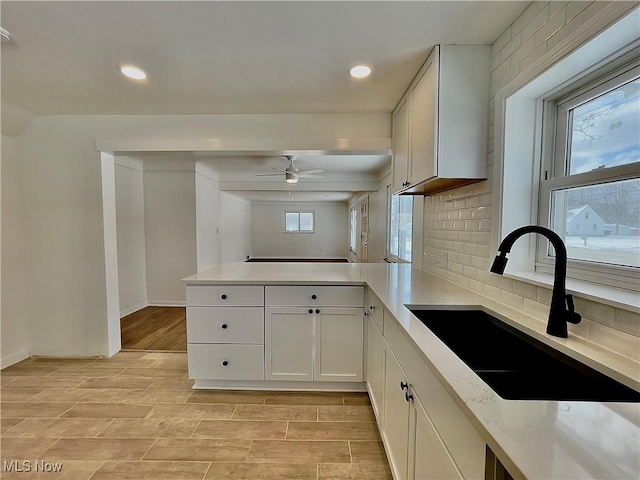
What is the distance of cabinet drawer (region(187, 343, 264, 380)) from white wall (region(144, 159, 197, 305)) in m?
2.88

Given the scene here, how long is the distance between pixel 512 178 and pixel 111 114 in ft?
10.7

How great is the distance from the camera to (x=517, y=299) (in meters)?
1.41

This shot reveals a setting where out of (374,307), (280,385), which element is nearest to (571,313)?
(374,307)

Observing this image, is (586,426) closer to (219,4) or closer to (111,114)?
(219,4)

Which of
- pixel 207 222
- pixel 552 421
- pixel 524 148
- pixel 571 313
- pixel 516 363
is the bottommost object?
pixel 516 363

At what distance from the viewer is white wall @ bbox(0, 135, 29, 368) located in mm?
2721

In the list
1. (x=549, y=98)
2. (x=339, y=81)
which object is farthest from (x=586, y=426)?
(x=339, y=81)

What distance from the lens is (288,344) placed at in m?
2.30

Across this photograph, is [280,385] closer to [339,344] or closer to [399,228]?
[339,344]

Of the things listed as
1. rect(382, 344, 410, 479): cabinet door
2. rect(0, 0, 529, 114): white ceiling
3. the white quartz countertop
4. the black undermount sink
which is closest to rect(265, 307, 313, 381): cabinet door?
rect(382, 344, 410, 479): cabinet door

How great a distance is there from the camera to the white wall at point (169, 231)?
488 centimetres

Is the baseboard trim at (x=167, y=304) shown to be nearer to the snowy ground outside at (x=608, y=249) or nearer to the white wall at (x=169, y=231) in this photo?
the white wall at (x=169, y=231)
